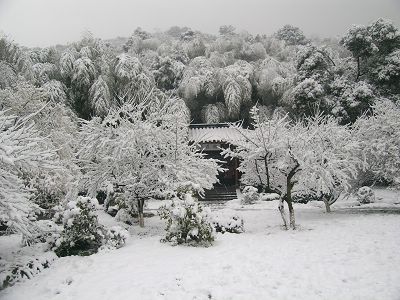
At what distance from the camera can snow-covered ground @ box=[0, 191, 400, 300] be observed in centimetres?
725

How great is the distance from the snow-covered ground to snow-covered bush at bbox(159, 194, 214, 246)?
1.30 feet

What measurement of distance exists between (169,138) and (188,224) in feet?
12.0

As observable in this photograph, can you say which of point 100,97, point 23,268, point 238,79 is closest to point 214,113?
point 238,79

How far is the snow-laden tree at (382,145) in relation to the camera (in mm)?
14156

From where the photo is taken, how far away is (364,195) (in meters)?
18.8

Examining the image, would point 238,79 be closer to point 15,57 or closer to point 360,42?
point 360,42

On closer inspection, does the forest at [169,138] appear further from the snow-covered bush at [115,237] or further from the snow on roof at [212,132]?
the snow on roof at [212,132]

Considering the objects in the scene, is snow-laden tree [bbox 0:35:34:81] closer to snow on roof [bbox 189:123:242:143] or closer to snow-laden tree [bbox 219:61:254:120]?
snow on roof [bbox 189:123:242:143]

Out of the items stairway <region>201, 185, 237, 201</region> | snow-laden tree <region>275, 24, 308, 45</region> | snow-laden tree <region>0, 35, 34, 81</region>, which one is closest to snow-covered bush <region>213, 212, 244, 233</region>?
stairway <region>201, 185, 237, 201</region>

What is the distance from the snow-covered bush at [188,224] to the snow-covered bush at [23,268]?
11.4 ft

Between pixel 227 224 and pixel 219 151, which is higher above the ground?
pixel 219 151

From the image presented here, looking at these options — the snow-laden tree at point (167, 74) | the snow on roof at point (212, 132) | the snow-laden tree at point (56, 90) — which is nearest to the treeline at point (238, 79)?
the snow-laden tree at point (56, 90)

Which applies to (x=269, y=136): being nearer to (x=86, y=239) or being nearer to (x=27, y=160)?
(x=86, y=239)

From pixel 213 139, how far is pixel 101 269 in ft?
55.6
